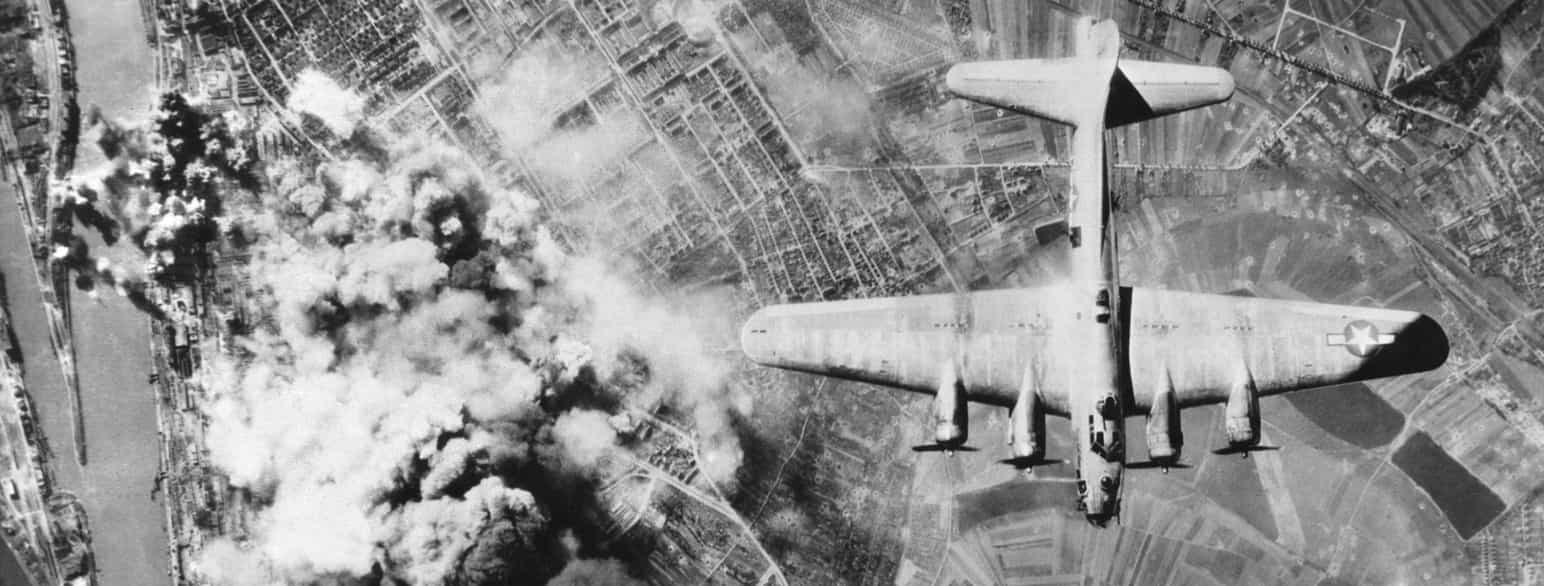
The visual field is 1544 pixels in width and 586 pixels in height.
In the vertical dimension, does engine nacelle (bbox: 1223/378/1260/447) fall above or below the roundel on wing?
below

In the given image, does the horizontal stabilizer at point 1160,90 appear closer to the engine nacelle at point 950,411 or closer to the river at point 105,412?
the engine nacelle at point 950,411

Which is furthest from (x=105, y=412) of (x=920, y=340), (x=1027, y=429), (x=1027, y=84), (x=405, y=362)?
(x=1027, y=84)

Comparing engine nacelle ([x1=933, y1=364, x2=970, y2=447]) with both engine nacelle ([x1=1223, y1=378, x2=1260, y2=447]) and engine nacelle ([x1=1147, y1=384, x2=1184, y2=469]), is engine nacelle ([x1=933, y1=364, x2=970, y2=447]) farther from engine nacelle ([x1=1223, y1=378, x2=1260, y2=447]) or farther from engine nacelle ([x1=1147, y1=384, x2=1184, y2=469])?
engine nacelle ([x1=1223, y1=378, x2=1260, y2=447])

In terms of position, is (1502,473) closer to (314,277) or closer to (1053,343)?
(1053,343)

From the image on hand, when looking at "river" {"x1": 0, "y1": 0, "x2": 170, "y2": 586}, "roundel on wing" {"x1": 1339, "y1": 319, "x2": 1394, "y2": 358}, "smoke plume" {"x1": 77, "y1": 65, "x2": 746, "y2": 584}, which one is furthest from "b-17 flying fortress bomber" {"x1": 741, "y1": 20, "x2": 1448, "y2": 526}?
"river" {"x1": 0, "y1": 0, "x2": 170, "y2": 586}

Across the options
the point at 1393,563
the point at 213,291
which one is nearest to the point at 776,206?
the point at 213,291

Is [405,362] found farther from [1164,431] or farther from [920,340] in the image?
[1164,431]

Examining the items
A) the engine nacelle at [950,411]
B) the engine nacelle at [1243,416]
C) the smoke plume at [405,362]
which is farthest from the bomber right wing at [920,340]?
the engine nacelle at [1243,416]
